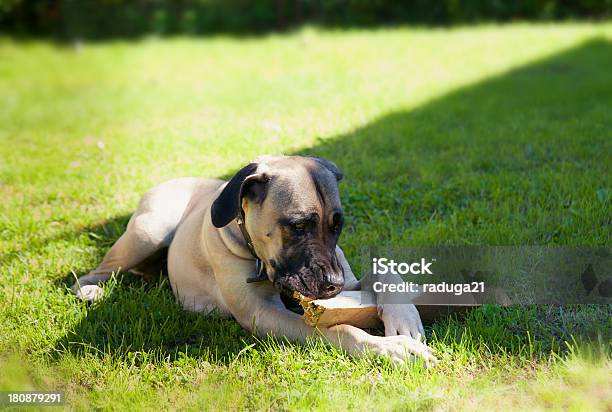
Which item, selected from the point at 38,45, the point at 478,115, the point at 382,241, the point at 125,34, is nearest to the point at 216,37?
the point at 125,34

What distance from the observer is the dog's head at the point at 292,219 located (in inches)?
139

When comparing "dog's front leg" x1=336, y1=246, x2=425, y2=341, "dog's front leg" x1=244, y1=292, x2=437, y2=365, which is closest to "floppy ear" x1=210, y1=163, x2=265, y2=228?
"dog's front leg" x1=244, y1=292, x2=437, y2=365

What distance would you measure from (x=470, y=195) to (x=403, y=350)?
2.79 metres

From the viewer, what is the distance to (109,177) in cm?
696

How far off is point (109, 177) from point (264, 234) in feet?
12.2

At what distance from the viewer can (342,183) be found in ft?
20.5

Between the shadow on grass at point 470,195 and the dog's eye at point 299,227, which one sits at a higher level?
the dog's eye at point 299,227

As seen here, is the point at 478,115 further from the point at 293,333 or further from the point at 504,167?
the point at 293,333

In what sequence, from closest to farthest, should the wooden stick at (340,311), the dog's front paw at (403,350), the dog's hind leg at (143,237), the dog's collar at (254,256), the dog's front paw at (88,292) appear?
the dog's front paw at (403,350)
the wooden stick at (340,311)
the dog's collar at (254,256)
the dog's front paw at (88,292)
the dog's hind leg at (143,237)

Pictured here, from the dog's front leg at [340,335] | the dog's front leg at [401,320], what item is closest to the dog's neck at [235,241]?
the dog's front leg at [340,335]

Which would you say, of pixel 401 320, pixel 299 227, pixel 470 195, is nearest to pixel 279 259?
pixel 299 227

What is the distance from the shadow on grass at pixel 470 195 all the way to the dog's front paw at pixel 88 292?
0.10 metres

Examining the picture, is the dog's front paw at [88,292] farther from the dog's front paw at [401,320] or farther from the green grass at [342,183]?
the dog's front paw at [401,320]

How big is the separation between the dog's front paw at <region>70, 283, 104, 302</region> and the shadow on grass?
105 mm
